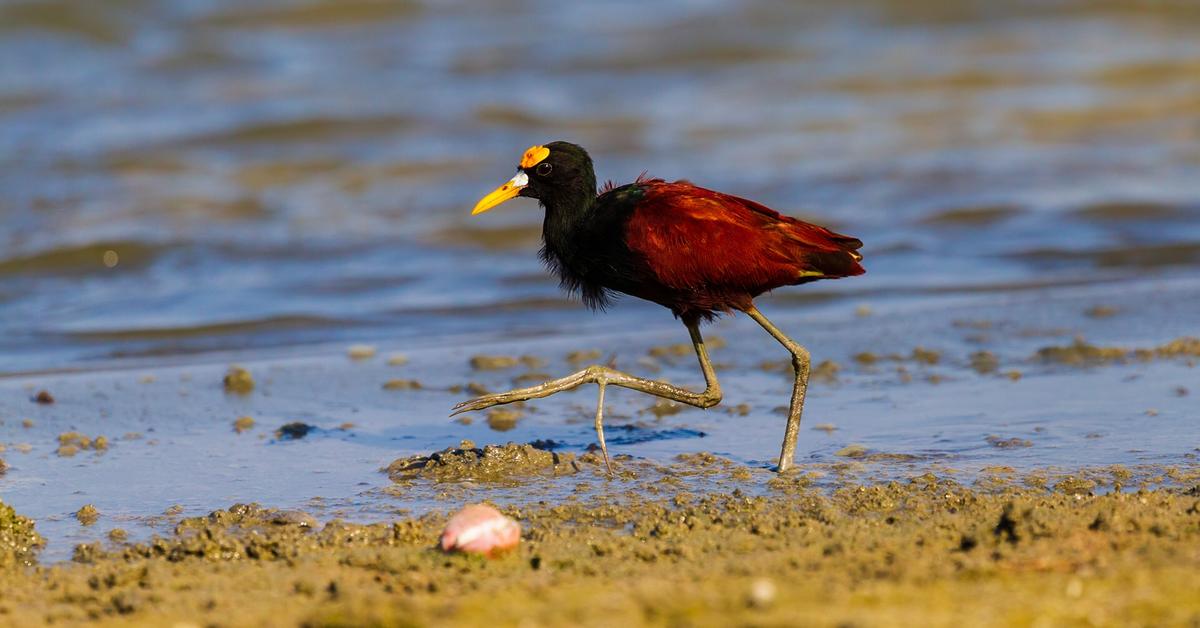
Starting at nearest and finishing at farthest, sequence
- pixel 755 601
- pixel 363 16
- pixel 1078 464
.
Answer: pixel 755 601 → pixel 1078 464 → pixel 363 16

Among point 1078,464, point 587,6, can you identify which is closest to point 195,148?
point 587,6

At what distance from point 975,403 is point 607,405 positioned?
1.86 m

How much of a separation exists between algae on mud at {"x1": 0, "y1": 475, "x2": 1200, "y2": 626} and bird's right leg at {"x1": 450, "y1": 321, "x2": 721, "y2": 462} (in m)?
0.67

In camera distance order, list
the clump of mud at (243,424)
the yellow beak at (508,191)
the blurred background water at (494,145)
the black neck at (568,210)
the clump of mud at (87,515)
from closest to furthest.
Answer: the clump of mud at (87,515) → the black neck at (568,210) → the yellow beak at (508,191) → the clump of mud at (243,424) → the blurred background water at (494,145)

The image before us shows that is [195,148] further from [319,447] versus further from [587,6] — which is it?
[319,447]

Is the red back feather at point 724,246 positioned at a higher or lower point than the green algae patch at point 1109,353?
higher

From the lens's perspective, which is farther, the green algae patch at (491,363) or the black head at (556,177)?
the green algae patch at (491,363)

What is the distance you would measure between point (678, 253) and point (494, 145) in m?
10.6

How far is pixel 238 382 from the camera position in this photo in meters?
8.28

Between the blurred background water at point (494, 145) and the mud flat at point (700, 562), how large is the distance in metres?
4.70

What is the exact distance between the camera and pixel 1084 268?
11.7 meters

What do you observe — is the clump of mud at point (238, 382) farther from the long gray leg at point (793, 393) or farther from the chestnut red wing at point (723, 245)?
the long gray leg at point (793, 393)

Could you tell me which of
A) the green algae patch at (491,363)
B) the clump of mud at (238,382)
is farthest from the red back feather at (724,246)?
the clump of mud at (238,382)

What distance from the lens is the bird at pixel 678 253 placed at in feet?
20.4
